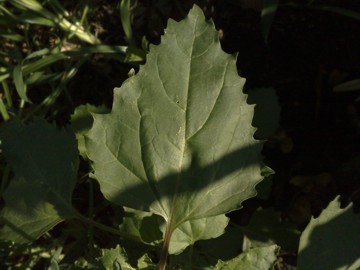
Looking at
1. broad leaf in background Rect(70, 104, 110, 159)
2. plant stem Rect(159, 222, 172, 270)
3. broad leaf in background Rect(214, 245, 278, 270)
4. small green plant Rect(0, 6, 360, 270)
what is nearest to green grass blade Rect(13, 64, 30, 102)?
broad leaf in background Rect(70, 104, 110, 159)

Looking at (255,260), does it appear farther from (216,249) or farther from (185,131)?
(216,249)

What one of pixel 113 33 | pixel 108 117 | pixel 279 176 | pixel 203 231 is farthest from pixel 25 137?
pixel 279 176

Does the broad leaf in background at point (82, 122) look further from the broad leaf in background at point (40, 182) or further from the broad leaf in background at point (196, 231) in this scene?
the broad leaf in background at point (196, 231)

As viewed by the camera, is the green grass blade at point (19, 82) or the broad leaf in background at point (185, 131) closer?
the broad leaf in background at point (185, 131)

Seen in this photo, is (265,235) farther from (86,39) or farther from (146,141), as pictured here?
(86,39)

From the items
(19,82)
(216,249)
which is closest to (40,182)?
(19,82)

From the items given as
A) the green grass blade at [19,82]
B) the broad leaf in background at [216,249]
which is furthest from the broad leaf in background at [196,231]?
the green grass blade at [19,82]

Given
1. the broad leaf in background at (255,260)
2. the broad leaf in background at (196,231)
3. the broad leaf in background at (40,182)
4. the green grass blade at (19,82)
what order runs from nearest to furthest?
the broad leaf in background at (255,260) < the broad leaf in background at (196,231) < the broad leaf in background at (40,182) < the green grass blade at (19,82)
